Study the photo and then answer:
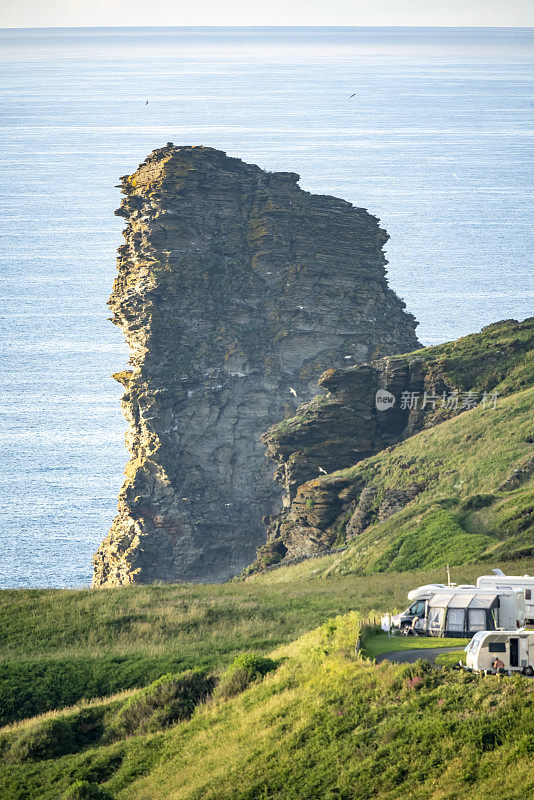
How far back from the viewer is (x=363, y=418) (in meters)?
79.2

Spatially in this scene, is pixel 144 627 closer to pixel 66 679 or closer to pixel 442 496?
pixel 66 679

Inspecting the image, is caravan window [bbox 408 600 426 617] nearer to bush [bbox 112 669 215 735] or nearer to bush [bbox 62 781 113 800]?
bush [bbox 112 669 215 735]

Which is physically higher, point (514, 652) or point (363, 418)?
point (363, 418)

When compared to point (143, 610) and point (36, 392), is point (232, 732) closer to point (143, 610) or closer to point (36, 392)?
point (143, 610)

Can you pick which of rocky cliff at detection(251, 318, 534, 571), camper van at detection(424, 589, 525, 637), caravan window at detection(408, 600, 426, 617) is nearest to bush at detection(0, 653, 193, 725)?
caravan window at detection(408, 600, 426, 617)

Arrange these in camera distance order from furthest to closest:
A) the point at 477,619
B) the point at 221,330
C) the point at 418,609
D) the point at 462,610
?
1. the point at 221,330
2. the point at 418,609
3. the point at 462,610
4. the point at 477,619

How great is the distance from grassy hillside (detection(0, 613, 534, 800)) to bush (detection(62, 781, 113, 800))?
0.03m

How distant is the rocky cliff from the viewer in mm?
74000

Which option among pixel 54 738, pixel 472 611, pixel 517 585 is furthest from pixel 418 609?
pixel 54 738

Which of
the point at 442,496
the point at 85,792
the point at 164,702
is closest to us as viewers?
the point at 85,792

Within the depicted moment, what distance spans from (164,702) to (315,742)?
7.47 metres

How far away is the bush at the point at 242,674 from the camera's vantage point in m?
31.1

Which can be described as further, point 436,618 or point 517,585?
point 517,585

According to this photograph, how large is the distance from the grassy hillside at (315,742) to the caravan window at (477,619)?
10.6 ft
